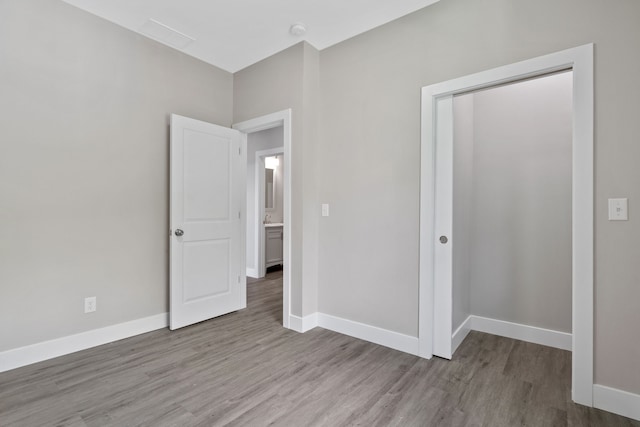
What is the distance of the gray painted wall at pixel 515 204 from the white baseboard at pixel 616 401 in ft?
3.12

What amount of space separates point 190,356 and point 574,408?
2.62 m

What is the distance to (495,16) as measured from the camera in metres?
2.18

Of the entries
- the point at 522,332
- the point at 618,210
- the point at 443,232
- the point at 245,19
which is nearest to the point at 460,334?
the point at 522,332

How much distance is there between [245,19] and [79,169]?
1.89 m

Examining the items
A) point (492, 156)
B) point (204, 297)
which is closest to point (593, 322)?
point (492, 156)

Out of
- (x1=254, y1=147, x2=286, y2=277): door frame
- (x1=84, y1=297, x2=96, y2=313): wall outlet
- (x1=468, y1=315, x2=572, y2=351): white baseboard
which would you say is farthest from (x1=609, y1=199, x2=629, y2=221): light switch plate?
(x1=254, y1=147, x2=286, y2=277): door frame

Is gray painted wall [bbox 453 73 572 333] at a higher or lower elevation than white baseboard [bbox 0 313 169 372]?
higher

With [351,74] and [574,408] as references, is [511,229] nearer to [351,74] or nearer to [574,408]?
[574,408]

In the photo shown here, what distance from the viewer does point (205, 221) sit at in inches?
129

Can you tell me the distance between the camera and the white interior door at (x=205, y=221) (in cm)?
306

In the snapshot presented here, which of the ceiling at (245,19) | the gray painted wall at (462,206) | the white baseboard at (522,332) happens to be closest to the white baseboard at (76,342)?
the ceiling at (245,19)

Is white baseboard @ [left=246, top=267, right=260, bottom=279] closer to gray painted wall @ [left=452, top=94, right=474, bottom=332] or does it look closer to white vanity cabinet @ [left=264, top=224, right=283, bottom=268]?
white vanity cabinet @ [left=264, top=224, right=283, bottom=268]

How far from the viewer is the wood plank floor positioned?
1.75 metres

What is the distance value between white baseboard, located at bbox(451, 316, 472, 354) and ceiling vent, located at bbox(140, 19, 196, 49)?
3.65 meters
